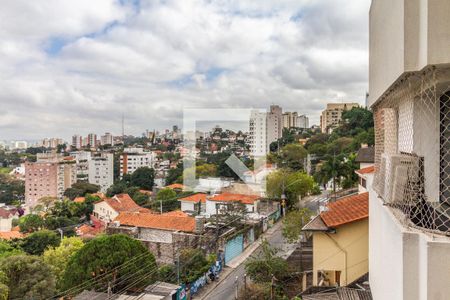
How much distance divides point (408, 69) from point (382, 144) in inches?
68.2

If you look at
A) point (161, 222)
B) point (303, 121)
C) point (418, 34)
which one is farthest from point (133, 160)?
point (418, 34)

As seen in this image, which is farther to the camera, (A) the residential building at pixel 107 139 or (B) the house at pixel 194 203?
(A) the residential building at pixel 107 139

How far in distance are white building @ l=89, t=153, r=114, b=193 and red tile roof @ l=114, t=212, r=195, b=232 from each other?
2812 centimetres

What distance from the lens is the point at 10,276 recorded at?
402 inches

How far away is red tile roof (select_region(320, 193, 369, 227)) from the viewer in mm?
4953

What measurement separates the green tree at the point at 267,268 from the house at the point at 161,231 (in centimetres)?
372

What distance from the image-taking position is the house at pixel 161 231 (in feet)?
43.1

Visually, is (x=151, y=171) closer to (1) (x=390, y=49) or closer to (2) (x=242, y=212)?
(2) (x=242, y=212)

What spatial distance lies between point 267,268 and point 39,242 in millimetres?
11719

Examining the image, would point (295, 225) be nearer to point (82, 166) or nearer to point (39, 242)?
point (39, 242)

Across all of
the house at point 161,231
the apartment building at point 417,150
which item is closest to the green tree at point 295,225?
the house at point 161,231

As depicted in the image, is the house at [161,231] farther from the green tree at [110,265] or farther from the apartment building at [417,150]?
the apartment building at [417,150]

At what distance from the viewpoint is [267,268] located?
9.38m

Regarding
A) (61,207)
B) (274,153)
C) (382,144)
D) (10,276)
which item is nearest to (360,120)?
(274,153)
